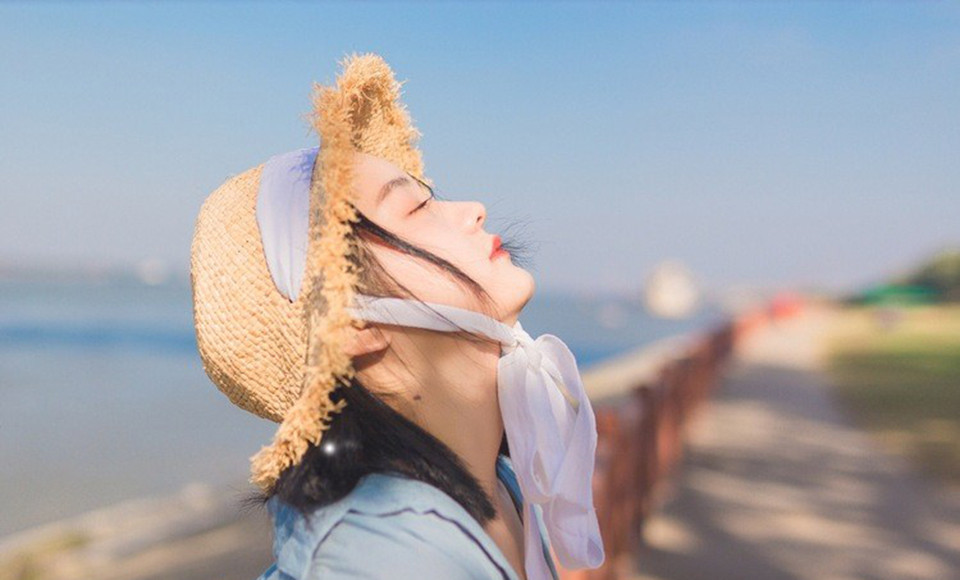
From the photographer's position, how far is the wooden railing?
4.05 m

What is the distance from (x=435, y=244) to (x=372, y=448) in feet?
1.22

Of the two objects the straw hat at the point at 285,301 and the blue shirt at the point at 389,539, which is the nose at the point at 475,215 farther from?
the blue shirt at the point at 389,539

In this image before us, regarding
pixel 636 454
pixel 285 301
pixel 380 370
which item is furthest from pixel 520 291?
pixel 636 454

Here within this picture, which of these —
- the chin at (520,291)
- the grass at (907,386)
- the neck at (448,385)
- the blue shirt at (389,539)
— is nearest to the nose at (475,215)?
the chin at (520,291)

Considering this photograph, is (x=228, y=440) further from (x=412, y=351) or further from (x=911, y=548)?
(x=412, y=351)

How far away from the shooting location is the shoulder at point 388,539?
134 cm

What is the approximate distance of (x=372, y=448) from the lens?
1489mm

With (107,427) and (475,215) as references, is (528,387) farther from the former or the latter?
(107,427)

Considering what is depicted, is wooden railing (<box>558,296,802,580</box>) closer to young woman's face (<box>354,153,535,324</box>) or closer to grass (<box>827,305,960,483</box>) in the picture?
young woman's face (<box>354,153,535,324</box>)

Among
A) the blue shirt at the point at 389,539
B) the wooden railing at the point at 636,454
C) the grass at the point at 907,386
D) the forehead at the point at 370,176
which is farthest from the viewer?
the grass at the point at 907,386

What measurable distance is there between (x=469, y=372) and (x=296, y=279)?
0.34 metres

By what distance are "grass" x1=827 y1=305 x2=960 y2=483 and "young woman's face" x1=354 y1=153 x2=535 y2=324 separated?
254 inches

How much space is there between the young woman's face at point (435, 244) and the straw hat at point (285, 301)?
0.27 ft

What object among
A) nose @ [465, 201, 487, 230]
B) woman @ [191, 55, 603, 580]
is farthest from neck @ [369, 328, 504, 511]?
nose @ [465, 201, 487, 230]
